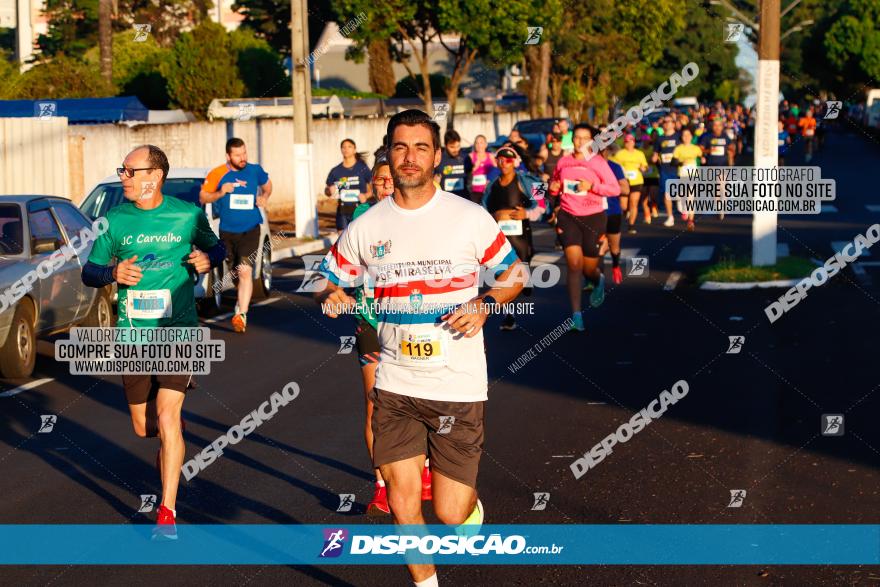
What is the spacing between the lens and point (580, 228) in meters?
14.5

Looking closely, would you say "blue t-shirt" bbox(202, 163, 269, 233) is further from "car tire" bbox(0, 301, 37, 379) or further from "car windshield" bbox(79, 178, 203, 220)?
"car tire" bbox(0, 301, 37, 379)

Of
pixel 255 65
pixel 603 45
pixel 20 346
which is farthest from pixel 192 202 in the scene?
pixel 603 45

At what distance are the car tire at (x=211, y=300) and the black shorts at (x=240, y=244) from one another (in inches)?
43.8

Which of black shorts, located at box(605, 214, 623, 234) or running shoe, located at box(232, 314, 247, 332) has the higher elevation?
black shorts, located at box(605, 214, 623, 234)

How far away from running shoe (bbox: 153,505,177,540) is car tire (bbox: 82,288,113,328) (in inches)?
276

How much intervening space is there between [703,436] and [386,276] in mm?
4321

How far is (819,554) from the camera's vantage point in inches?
261

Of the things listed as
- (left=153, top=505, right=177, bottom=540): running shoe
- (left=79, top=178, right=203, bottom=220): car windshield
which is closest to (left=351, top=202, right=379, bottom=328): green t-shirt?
(left=153, top=505, right=177, bottom=540): running shoe

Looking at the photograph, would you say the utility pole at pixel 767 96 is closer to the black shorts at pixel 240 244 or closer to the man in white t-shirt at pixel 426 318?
the black shorts at pixel 240 244

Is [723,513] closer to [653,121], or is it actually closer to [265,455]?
[265,455]

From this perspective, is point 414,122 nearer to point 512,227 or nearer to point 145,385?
point 145,385

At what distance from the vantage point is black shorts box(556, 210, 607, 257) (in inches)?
570

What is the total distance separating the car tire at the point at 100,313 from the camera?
46.0 ft

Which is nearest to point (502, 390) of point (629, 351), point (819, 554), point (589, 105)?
point (629, 351)
